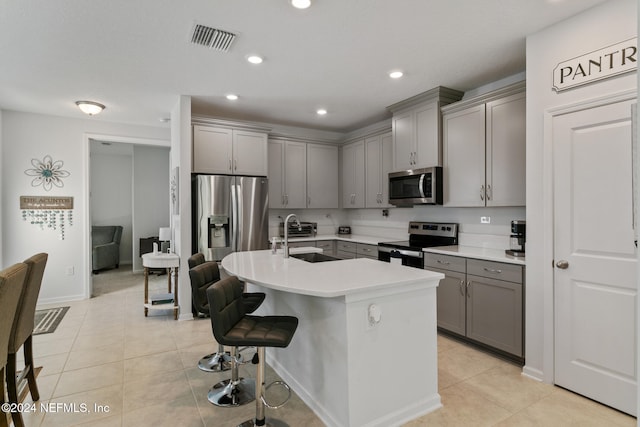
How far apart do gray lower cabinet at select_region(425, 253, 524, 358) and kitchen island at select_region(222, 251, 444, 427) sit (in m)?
1.02

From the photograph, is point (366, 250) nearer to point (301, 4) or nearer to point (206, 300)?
point (206, 300)

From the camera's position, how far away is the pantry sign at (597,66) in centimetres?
207

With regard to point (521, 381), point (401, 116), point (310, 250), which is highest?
point (401, 116)

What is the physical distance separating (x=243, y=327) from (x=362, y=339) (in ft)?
2.26

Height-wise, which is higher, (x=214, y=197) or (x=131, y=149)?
(x=131, y=149)

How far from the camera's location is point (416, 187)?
Result: 3955 mm

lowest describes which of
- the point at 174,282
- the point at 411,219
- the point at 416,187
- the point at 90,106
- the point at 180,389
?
the point at 180,389

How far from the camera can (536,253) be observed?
2547 millimetres

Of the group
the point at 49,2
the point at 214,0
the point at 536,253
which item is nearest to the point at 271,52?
the point at 214,0

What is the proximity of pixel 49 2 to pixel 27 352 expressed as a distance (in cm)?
235

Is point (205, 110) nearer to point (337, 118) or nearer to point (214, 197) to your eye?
point (214, 197)

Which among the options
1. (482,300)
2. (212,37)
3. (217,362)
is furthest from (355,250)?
(212,37)

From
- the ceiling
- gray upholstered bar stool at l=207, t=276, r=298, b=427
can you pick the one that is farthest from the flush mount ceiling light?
gray upholstered bar stool at l=207, t=276, r=298, b=427

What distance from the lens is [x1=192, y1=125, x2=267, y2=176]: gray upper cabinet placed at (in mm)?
4324
